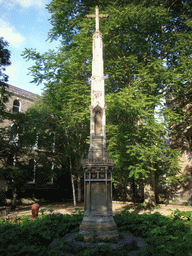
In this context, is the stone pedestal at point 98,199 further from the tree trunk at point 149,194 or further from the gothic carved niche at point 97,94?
the tree trunk at point 149,194

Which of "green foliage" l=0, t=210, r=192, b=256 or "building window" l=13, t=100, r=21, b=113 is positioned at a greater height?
"building window" l=13, t=100, r=21, b=113

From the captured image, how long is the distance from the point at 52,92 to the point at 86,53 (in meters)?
4.39

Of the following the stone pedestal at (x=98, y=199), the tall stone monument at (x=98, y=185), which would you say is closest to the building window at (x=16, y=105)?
the tall stone monument at (x=98, y=185)

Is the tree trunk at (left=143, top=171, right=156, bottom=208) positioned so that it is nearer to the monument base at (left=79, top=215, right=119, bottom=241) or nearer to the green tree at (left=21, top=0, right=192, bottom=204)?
the green tree at (left=21, top=0, right=192, bottom=204)

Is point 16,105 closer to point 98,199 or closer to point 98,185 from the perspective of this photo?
point 98,185

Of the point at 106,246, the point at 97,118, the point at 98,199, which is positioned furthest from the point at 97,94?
the point at 106,246

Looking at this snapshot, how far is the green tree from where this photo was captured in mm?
12094

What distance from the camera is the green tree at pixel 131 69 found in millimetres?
12094

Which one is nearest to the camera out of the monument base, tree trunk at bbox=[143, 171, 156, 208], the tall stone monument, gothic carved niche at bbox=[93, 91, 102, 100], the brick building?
the monument base

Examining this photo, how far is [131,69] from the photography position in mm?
15180

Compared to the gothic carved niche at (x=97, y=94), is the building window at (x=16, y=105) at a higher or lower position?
higher

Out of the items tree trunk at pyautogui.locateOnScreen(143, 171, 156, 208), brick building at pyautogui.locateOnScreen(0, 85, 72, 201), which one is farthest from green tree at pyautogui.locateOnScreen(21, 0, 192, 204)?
brick building at pyautogui.locateOnScreen(0, 85, 72, 201)

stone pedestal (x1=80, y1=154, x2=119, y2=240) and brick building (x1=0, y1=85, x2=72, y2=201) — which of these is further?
brick building (x1=0, y1=85, x2=72, y2=201)

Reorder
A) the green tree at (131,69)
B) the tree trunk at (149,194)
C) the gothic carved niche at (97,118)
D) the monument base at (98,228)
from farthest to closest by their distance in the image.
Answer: the tree trunk at (149,194), the green tree at (131,69), the gothic carved niche at (97,118), the monument base at (98,228)
